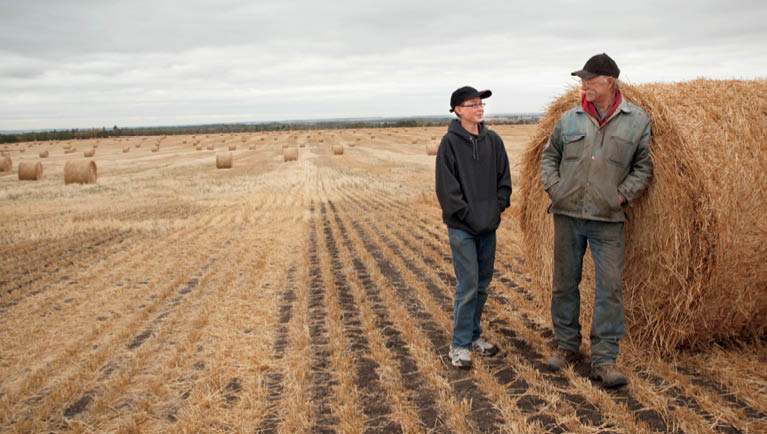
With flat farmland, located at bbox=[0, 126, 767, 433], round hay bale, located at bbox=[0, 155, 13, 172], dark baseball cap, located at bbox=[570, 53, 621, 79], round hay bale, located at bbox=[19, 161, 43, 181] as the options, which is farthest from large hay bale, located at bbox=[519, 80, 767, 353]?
round hay bale, located at bbox=[0, 155, 13, 172]

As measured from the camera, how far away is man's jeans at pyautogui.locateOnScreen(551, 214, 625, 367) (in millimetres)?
3893

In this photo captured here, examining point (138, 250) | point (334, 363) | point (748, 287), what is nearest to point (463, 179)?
point (334, 363)

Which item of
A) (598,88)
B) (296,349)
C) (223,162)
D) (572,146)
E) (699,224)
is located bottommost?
(296,349)

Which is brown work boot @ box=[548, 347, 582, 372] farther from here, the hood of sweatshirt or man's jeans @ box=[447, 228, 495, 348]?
the hood of sweatshirt

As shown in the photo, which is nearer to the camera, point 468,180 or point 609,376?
point 609,376

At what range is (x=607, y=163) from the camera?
3.82m

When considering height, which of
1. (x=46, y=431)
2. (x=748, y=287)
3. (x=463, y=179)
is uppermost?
(x=463, y=179)

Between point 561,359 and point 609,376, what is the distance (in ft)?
1.55

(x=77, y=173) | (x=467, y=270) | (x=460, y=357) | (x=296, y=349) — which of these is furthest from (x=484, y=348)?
Result: (x=77, y=173)

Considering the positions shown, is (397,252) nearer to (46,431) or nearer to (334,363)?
(334,363)

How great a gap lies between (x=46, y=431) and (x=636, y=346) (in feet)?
14.8

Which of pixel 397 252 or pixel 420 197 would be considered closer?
pixel 397 252

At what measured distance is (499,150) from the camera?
4430 millimetres

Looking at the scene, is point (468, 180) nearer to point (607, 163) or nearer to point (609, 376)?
point (607, 163)
